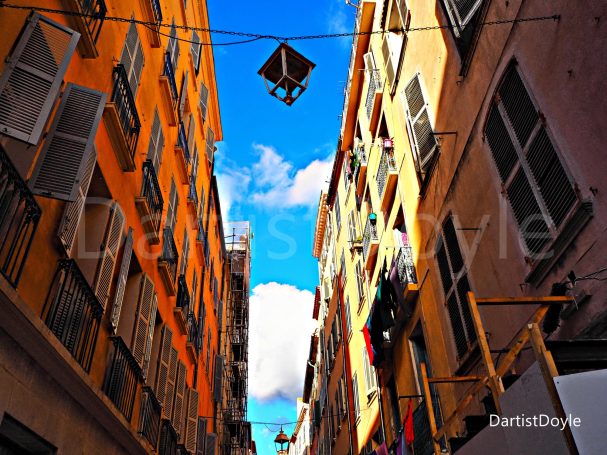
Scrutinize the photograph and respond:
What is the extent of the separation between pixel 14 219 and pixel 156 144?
22.8 feet

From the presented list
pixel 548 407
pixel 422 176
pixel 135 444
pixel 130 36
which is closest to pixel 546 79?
pixel 548 407

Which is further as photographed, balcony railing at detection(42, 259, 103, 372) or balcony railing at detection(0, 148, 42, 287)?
balcony railing at detection(42, 259, 103, 372)

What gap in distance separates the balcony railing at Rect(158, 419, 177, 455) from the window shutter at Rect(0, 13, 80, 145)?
818cm

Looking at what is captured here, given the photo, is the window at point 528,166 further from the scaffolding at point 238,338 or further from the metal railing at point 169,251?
the scaffolding at point 238,338

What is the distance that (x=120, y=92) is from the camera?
898 centimetres

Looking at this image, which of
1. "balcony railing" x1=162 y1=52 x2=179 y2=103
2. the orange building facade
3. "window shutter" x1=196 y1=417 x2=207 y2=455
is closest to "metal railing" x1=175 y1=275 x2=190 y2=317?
the orange building facade

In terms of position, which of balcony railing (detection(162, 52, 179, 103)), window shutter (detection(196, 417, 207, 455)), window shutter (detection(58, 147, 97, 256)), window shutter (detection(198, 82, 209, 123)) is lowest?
window shutter (detection(58, 147, 97, 256))

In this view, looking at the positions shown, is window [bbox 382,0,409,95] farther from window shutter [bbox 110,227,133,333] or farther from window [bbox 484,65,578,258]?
window shutter [bbox 110,227,133,333]

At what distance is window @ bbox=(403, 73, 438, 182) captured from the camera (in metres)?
10.7

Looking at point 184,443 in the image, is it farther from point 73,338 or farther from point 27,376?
point 27,376

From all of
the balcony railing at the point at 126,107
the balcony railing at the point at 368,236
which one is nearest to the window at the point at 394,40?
the balcony railing at the point at 368,236

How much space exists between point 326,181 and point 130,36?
1926 centimetres

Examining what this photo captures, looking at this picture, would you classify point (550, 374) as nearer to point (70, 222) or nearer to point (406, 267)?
point (70, 222)

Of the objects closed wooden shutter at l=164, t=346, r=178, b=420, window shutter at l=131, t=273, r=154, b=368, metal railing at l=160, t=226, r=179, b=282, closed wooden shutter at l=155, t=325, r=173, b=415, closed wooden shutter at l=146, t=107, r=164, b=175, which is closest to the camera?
window shutter at l=131, t=273, r=154, b=368
